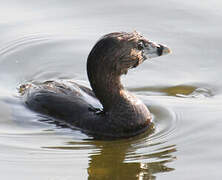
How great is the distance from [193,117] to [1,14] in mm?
4177

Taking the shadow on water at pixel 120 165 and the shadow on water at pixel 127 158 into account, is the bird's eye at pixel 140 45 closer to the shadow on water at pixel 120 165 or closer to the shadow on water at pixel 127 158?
the shadow on water at pixel 127 158

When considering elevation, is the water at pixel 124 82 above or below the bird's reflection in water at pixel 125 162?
above

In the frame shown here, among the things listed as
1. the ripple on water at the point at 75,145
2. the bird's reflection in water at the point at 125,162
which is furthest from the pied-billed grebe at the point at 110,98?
the bird's reflection in water at the point at 125,162

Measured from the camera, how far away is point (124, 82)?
10367 millimetres

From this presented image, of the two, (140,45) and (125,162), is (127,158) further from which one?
(140,45)

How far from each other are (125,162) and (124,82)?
2361 millimetres

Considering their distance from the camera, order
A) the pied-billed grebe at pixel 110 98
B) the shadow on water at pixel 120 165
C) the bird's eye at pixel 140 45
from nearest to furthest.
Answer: the shadow on water at pixel 120 165 → the pied-billed grebe at pixel 110 98 → the bird's eye at pixel 140 45

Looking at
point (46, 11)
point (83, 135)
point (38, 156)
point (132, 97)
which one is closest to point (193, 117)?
point (132, 97)

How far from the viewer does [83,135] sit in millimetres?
8828

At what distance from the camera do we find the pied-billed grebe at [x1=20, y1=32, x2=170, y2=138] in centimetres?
864

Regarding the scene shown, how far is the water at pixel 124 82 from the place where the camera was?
802 centimetres

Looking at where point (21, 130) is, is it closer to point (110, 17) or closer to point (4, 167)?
point (4, 167)

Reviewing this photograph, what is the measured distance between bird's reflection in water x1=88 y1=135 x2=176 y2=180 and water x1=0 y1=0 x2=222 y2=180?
0.04ft

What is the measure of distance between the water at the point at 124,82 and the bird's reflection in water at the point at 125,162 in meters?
0.01
